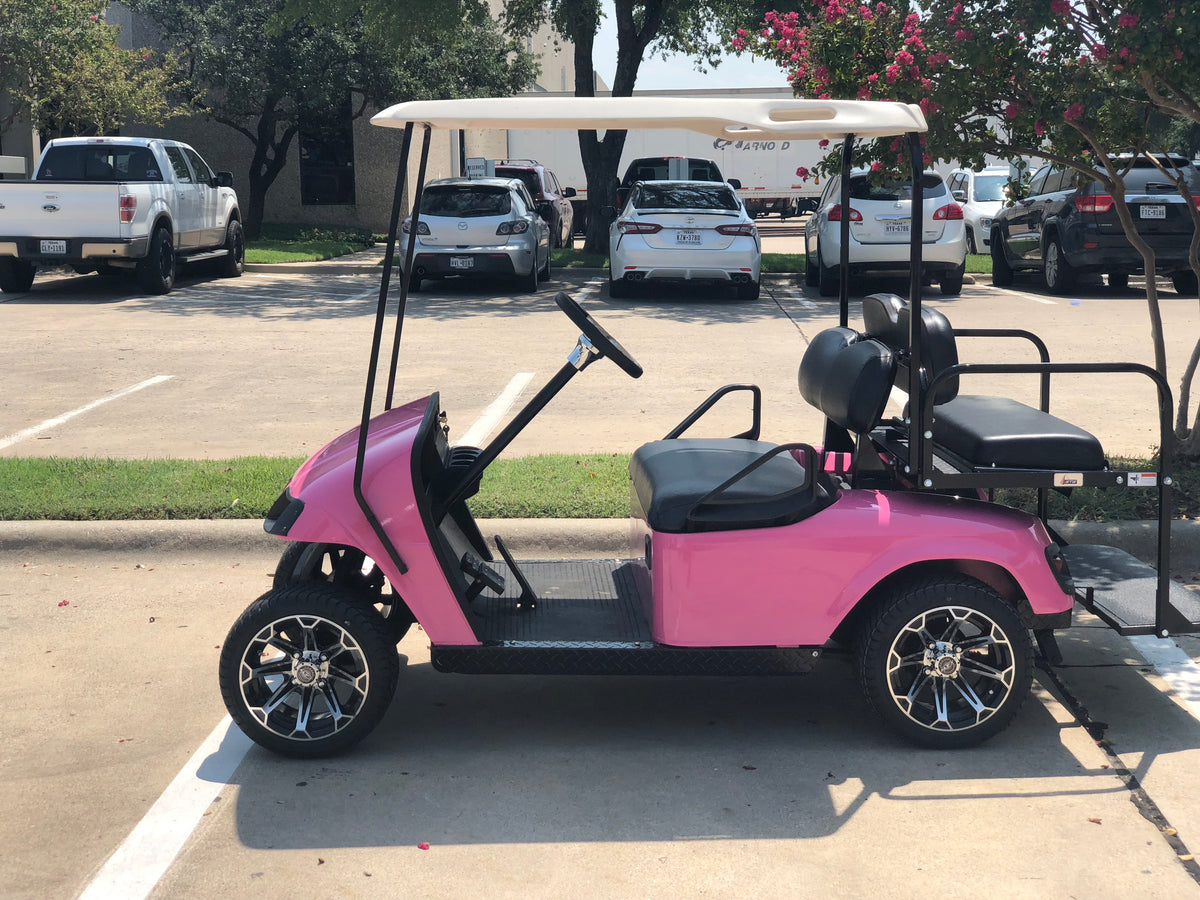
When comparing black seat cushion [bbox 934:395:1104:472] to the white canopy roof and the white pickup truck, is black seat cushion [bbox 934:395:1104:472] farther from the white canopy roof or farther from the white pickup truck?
the white pickup truck

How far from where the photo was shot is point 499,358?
1166cm

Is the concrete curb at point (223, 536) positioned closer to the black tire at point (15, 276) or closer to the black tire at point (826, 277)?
the black tire at point (826, 277)

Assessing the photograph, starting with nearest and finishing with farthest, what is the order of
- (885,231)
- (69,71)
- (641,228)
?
(641,228)
(885,231)
(69,71)

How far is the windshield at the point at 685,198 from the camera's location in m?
15.9

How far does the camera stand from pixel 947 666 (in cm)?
413

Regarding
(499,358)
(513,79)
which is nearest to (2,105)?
(513,79)

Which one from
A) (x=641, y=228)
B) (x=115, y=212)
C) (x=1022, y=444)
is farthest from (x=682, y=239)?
(x=1022, y=444)

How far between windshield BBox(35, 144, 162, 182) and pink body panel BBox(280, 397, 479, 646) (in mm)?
13985

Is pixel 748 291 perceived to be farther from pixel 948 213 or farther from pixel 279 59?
pixel 279 59

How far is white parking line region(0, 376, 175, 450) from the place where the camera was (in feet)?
27.2

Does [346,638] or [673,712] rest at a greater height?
[346,638]

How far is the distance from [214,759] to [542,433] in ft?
15.3

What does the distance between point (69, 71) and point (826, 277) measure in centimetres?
1217

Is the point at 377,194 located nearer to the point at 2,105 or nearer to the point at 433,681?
the point at 2,105
